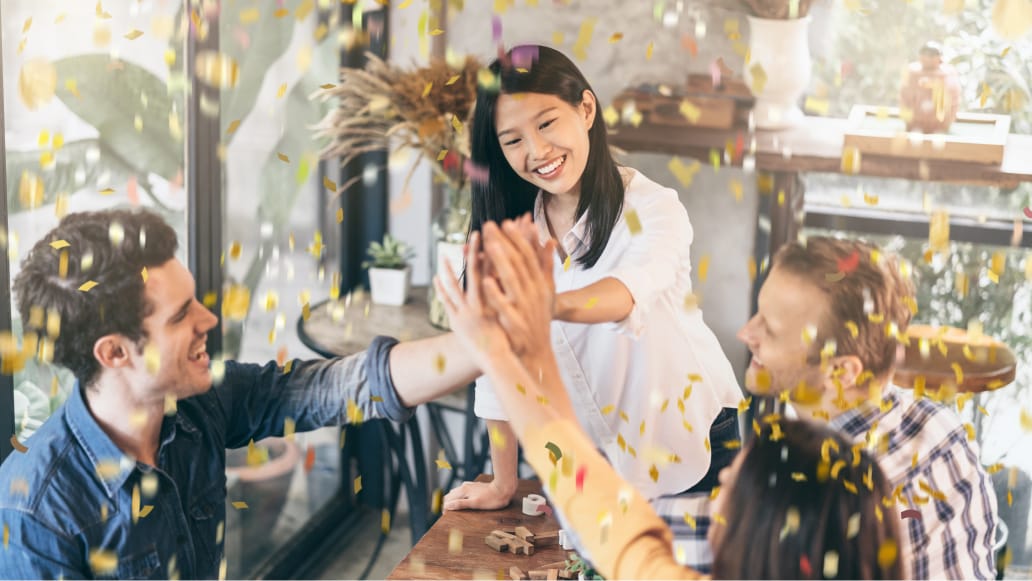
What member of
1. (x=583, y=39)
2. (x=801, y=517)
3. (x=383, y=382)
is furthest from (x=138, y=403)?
(x=583, y=39)

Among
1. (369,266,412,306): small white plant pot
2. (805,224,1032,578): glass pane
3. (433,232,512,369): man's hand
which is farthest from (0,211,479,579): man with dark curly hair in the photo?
(805,224,1032,578): glass pane

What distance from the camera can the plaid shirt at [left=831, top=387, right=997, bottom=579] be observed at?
1.56 metres

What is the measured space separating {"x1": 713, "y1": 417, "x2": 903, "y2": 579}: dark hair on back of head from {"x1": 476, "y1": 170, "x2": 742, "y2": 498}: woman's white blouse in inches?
22.8

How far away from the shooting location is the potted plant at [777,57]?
2.86 m

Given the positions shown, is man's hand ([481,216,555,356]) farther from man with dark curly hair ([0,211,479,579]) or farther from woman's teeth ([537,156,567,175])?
woman's teeth ([537,156,567,175])

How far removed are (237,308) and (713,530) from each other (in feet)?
5.25

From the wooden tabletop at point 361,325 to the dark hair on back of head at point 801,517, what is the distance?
4.79 ft

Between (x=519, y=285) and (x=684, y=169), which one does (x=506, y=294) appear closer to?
(x=519, y=285)

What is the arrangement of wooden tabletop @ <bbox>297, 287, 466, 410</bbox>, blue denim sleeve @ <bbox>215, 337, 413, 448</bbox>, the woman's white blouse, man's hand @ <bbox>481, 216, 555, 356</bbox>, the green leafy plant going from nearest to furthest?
man's hand @ <bbox>481, 216, 555, 356</bbox> < blue denim sleeve @ <bbox>215, 337, 413, 448</bbox> < the woman's white blouse < wooden tabletop @ <bbox>297, 287, 466, 410</bbox> < the green leafy plant

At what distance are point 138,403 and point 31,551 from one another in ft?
0.80

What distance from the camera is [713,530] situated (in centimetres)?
139

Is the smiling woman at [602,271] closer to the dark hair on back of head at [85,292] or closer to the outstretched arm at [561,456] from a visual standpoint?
the outstretched arm at [561,456]

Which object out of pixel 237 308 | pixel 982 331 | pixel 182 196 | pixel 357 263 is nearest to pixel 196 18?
pixel 182 196

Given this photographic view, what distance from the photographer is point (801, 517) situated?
1.31 m
